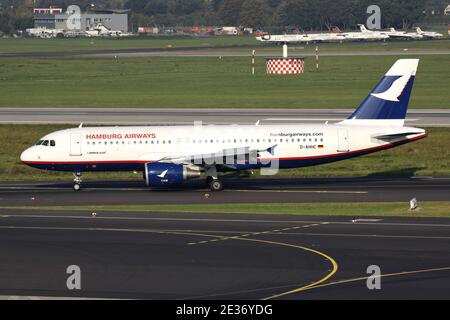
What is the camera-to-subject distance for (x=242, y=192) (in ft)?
193

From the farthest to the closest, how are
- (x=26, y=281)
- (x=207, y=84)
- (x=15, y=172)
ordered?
(x=207, y=84) → (x=15, y=172) → (x=26, y=281)

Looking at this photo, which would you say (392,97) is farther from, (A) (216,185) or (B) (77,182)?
(B) (77,182)

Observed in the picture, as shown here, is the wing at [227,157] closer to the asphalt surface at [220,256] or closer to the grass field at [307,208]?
the grass field at [307,208]

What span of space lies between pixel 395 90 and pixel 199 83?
201 ft

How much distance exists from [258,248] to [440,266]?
7.48 m

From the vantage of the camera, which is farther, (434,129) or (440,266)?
(434,129)

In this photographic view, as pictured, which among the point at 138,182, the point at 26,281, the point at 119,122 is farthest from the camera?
the point at 119,122

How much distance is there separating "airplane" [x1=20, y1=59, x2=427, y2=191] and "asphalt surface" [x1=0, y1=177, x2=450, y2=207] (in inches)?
50.3

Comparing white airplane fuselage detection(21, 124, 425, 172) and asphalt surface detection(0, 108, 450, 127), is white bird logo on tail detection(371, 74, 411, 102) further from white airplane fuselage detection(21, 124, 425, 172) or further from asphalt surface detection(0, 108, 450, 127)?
asphalt surface detection(0, 108, 450, 127)

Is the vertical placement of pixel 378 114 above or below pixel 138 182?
above

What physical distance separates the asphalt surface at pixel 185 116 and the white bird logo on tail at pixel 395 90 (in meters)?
18.3

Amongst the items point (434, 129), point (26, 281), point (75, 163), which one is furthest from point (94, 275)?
point (434, 129)

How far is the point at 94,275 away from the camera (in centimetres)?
3588
